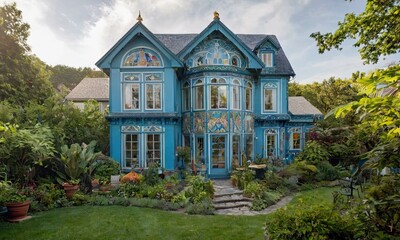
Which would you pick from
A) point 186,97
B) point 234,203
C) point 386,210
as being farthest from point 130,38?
Result: point 386,210

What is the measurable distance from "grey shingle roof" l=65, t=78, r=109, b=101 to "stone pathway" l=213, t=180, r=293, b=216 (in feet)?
64.3

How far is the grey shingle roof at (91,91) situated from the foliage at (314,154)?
2054 cm

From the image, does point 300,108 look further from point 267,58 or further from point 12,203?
point 12,203

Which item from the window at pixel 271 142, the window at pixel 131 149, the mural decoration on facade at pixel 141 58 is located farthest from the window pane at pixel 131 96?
the window at pixel 271 142

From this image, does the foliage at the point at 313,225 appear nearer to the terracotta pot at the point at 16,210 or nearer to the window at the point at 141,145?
the terracotta pot at the point at 16,210

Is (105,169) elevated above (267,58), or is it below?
below

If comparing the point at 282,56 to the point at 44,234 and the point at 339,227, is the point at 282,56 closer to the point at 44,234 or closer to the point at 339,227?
the point at 339,227

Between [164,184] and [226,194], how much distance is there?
9.65ft

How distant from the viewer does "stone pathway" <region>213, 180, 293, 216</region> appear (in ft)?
31.1

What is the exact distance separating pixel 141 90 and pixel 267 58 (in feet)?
30.0

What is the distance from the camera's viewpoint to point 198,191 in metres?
10.2

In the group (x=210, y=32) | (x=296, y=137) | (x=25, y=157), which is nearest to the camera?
(x=25, y=157)

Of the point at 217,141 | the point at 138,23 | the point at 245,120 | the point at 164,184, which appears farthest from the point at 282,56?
the point at 164,184

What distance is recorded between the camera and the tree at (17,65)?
18.5 m
